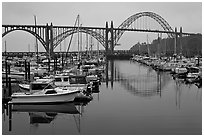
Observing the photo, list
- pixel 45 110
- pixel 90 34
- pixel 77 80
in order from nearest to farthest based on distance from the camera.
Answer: pixel 45 110, pixel 77 80, pixel 90 34

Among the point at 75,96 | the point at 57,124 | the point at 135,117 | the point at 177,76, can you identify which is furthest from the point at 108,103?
the point at 177,76

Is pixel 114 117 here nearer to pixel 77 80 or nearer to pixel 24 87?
pixel 77 80

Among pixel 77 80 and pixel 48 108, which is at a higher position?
pixel 77 80

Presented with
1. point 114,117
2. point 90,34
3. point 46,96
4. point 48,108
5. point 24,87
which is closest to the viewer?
point 114,117

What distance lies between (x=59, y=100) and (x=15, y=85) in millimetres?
9951

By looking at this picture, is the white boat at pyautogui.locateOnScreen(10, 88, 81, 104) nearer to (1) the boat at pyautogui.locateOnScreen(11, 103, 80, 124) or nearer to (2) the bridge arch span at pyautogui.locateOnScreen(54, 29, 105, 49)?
(1) the boat at pyautogui.locateOnScreen(11, 103, 80, 124)

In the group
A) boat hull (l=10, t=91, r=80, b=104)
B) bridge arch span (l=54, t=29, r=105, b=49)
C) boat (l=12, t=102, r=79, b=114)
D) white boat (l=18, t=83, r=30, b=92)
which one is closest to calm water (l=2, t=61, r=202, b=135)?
boat (l=12, t=102, r=79, b=114)

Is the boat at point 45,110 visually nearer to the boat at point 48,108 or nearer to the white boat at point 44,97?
the boat at point 48,108

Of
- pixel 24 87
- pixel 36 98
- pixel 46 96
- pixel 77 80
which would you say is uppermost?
pixel 77 80

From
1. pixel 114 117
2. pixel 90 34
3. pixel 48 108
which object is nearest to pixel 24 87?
pixel 48 108

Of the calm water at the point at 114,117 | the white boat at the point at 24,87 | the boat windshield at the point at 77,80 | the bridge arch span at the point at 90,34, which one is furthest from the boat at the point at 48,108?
the bridge arch span at the point at 90,34

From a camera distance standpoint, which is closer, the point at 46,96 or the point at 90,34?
the point at 46,96

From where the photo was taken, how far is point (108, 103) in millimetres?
18625

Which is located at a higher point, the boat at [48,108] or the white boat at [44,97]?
the white boat at [44,97]
